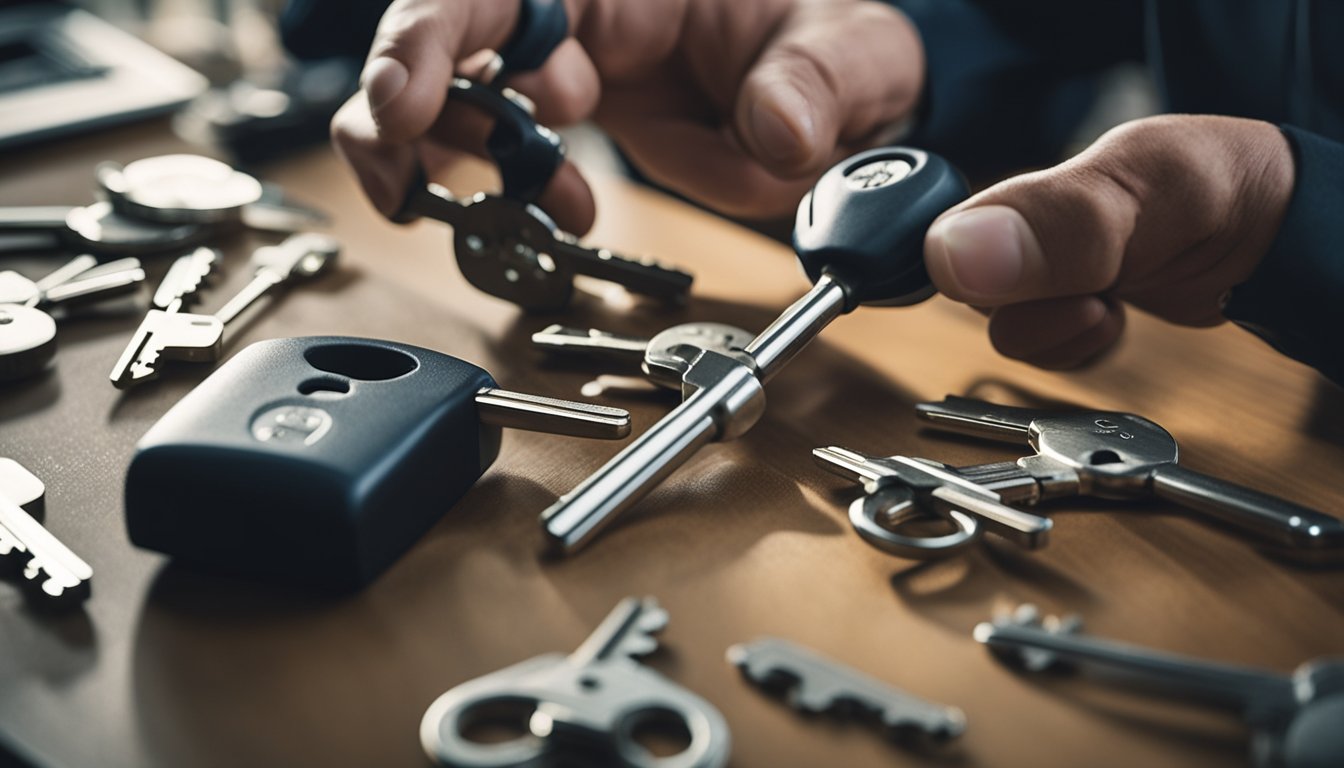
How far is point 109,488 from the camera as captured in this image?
0.55 metres

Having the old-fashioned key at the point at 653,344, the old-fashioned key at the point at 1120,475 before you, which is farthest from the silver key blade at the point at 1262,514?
the old-fashioned key at the point at 653,344

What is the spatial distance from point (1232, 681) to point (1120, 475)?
0.15 m

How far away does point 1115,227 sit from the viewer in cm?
62

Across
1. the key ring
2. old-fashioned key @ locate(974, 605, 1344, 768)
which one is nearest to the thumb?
the key ring

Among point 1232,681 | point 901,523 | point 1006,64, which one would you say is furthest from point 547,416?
point 1006,64

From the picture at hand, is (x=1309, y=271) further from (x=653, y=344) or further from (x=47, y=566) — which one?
(x=47, y=566)

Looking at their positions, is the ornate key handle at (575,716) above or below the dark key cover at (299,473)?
below

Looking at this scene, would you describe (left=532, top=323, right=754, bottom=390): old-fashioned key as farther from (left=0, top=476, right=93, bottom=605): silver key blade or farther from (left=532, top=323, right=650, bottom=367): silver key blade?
(left=0, top=476, right=93, bottom=605): silver key blade

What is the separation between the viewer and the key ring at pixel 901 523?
1.64ft

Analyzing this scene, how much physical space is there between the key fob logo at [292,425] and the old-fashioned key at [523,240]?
26cm

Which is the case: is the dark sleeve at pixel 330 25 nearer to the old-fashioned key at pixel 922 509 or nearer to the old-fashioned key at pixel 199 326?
the old-fashioned key at pixel 199 326

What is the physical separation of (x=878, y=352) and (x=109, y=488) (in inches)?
16.7

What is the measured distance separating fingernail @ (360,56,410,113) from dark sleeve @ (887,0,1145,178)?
1.61 feet

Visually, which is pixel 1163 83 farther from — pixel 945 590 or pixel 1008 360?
pixel 945 590
